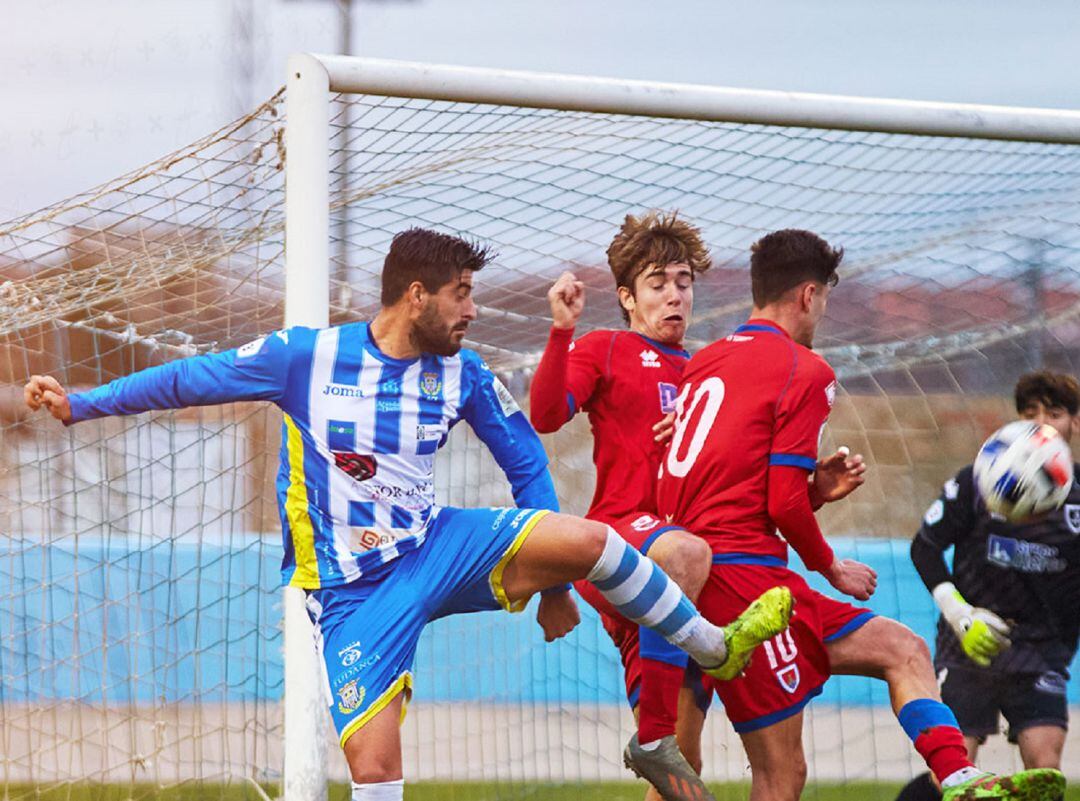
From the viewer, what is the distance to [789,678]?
4.10m

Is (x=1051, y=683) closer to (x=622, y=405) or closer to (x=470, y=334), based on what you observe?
(x=622, y=405)

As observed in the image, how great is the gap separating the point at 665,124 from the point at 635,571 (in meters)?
2.06

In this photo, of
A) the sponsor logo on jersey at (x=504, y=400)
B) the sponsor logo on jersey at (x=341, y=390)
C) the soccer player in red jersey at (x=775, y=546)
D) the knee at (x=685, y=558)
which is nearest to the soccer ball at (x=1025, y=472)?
the soccer player in red jersey at (x=775, y=546)

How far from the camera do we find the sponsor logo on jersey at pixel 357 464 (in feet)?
13.4

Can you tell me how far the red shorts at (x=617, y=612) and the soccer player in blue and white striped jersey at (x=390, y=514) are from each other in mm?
212

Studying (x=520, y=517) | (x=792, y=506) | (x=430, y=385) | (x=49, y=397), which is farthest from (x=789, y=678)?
(x=49, y=397)

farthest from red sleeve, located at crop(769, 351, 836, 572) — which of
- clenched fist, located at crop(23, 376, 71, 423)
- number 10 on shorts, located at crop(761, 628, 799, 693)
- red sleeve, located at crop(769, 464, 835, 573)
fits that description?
clenched fist, located at crop(23, 376, 71, 423)

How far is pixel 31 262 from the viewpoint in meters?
5.28

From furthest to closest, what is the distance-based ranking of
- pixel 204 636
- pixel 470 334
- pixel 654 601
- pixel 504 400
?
pixel 204 636, pixel 470 334, pixel 504 400, pixel 654 601

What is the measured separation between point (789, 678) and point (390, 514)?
1208 mm

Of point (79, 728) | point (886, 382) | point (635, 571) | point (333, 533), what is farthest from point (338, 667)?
point (886, 382)

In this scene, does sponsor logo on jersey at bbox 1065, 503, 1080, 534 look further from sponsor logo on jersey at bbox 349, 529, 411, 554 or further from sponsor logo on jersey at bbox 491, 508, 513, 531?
sponsor logo on jersey at bbox 349, 529, 411, 554

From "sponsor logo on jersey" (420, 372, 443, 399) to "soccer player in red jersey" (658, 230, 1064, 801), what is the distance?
71cm

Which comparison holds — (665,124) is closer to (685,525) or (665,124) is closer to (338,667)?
(685,525)
